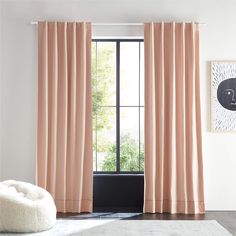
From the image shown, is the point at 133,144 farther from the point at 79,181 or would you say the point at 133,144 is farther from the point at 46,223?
the point at 46,223

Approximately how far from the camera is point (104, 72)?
5.64 metres

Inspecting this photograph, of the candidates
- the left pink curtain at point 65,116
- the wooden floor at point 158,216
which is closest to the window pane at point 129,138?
the left pink curtain at point 65,116

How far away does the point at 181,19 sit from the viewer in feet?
17.9

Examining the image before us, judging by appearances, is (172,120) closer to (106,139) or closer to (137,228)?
(106,139)

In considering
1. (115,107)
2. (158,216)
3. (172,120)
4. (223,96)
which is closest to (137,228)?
(158,216)

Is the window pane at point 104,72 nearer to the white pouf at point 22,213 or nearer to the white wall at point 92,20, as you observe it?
the white wall at point 92,20

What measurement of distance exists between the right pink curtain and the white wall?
0.62 feet

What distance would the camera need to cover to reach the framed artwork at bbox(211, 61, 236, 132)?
5.42m

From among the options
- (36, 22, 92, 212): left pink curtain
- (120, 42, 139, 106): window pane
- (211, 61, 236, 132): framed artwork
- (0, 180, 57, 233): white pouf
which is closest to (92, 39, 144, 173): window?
(120, 42, 139, 106): window pane

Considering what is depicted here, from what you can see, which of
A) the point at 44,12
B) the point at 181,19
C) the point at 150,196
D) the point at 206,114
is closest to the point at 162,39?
the point at 181,19

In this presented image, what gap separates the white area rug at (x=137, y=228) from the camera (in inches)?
163

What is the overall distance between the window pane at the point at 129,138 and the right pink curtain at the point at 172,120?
0.36 metres

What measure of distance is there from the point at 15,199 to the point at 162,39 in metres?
2.64

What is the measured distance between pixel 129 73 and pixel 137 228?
2156 mm
